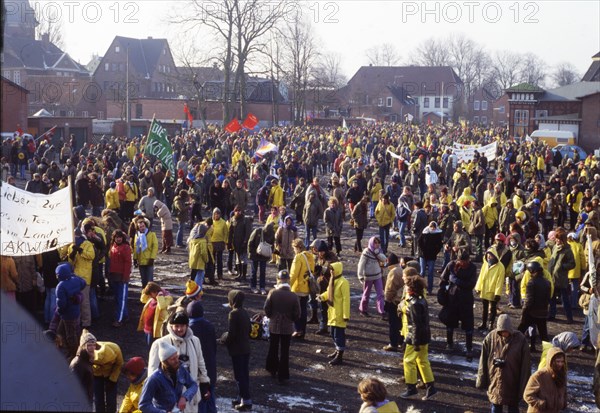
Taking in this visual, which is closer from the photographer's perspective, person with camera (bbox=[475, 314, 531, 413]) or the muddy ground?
person with camera (bbox=[475, 314, 531, 413])

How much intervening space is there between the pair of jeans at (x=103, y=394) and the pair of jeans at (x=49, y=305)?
3669 mm

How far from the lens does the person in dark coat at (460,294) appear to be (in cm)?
1054

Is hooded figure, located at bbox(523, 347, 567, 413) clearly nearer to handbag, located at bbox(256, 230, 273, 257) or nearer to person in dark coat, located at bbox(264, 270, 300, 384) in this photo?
person in dark coat, located at bbox(264, 270, 300, 384)

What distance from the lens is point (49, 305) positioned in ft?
36.7

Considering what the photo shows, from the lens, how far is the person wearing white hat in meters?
6.51

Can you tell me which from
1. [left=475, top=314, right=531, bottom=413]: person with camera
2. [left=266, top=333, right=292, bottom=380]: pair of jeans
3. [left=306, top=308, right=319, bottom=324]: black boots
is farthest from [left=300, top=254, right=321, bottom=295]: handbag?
[left=475, top=314, right=531, bottom=413]: person with camera

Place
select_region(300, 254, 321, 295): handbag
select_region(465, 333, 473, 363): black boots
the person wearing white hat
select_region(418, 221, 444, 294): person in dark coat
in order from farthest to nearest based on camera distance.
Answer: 1. select_region(418, 221, 444, 294): person in dark coat
2. select_region(300, 254, 321, 295): handbag
3. select_region(465, 333, 473, 363): black boots
4. the person wearing white hat

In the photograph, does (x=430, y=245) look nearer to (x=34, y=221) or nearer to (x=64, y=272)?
(x=64, y=272)

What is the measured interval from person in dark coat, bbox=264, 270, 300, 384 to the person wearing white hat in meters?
2.77

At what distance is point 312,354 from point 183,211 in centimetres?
817

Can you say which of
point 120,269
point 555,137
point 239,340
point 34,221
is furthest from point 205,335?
point 555,137

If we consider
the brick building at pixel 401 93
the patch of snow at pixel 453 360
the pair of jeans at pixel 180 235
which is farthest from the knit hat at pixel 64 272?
the brick building at pixel 401 93

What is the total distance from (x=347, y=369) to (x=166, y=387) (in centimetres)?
409

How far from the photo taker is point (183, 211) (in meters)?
18.2
